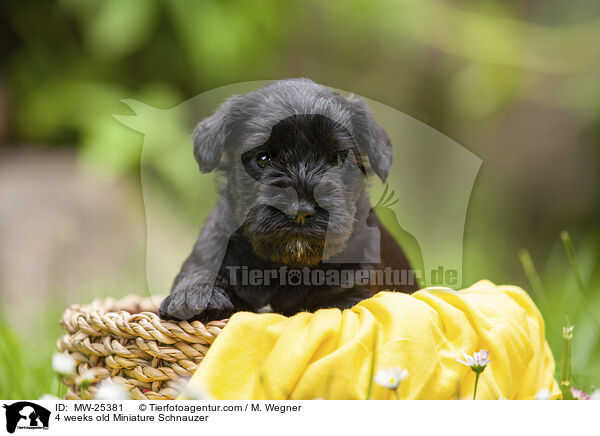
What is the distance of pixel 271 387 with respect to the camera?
1.62 meters

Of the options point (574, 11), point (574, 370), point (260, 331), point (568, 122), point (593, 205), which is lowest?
point (574, 370)

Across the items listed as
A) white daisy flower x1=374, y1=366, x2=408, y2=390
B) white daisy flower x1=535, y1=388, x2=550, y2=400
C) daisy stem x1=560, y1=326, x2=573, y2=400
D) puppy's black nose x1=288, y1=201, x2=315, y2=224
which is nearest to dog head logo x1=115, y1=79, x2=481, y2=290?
puppy's black nose x1=288, y1=201, x2=315, y2=224

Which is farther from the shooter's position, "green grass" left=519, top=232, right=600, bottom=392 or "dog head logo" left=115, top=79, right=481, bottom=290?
"green grass" left=519, top=232, right=600, bottom=392

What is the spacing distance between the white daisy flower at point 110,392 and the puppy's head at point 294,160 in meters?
0.59

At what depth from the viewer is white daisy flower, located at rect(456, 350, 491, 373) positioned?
5.29 ft

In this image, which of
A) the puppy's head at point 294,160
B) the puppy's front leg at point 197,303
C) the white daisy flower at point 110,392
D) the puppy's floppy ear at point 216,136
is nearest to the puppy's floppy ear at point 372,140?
the puppy's head at point 294,160

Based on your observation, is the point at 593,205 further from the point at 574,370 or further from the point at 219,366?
the point at 219,366

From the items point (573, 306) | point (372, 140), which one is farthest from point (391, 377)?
point (573, 306)

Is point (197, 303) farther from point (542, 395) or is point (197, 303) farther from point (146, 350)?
point (542, 395)

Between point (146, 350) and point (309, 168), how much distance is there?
731 millimetres
